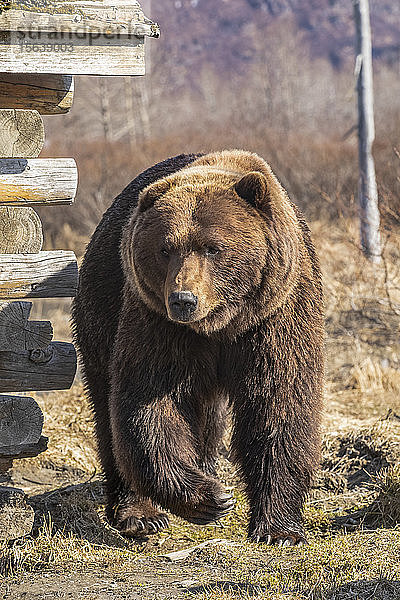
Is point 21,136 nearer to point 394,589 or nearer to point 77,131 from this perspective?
point 394,589

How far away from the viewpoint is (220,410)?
550cm

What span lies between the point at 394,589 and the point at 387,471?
6.39 ft

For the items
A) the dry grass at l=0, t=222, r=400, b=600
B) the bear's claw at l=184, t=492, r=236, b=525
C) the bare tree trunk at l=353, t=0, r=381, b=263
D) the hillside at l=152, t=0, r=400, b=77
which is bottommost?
the dry grass at l=0, t=222, r=400, b=600

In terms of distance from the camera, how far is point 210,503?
174 inches

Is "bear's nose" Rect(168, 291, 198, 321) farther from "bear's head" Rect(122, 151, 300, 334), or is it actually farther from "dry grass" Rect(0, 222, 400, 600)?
"dry grass" Rect(0, 222, 400, 600)

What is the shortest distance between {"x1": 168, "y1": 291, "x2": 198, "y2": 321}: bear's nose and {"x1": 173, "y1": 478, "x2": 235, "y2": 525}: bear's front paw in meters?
0.98

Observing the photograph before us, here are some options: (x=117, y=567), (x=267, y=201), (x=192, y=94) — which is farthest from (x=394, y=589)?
(x=192, y=94)

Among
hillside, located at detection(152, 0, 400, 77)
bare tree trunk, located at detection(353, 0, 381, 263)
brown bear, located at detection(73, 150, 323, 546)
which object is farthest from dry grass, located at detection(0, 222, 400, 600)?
hillside, located at detection(152, 0, 400, 77)

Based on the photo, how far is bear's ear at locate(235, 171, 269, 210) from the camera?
4.25 m

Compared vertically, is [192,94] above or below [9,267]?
above

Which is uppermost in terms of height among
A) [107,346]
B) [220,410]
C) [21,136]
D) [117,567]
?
[21,136]

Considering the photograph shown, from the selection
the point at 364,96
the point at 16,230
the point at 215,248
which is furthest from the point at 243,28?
the point at 215,248

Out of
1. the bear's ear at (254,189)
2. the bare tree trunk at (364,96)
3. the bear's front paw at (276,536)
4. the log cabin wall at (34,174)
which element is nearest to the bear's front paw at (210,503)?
the bear's front paw at (276,536)

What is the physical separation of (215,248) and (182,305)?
1.21ft
